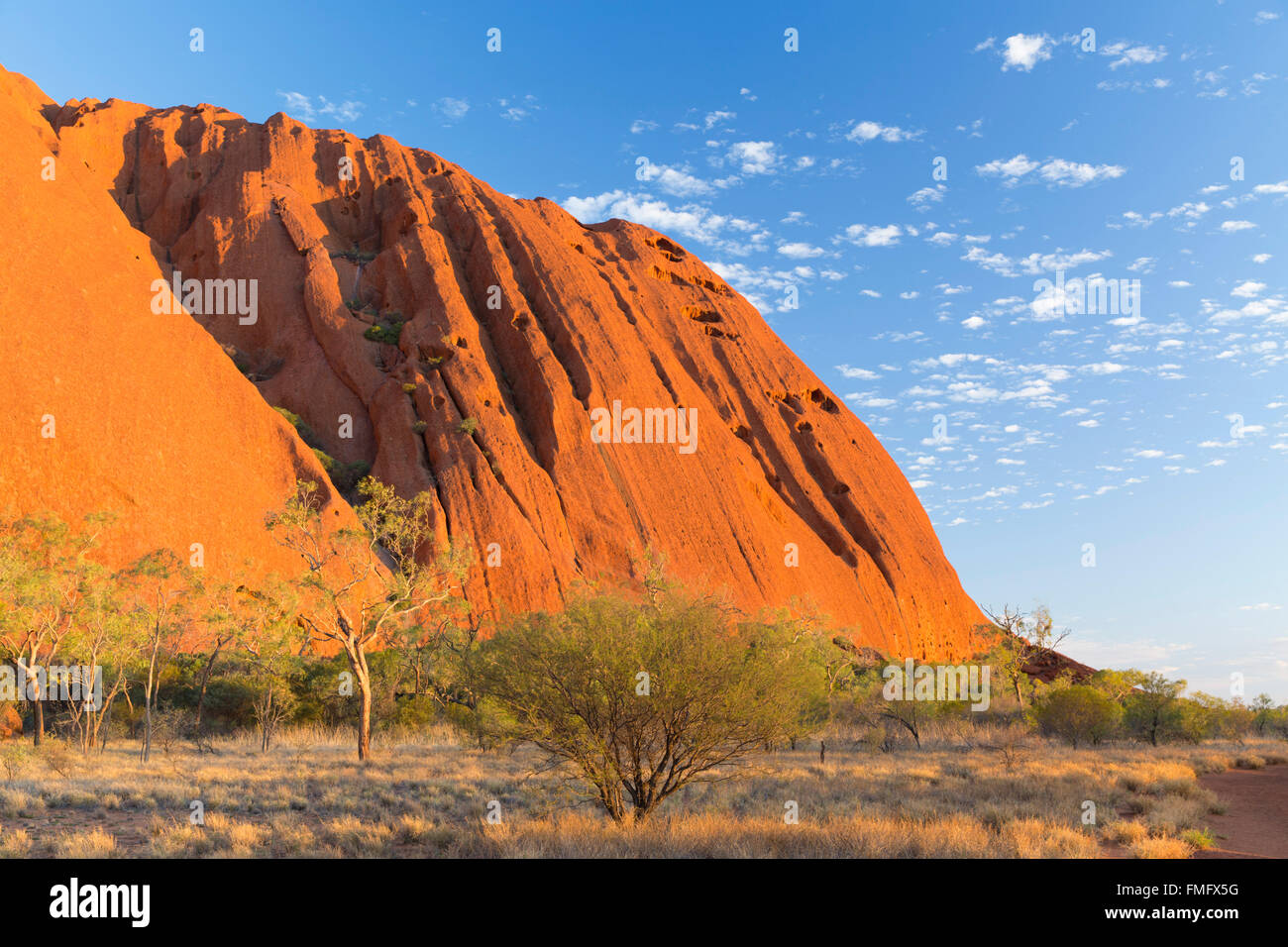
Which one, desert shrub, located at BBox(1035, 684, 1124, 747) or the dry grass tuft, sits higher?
the dry grass tuft

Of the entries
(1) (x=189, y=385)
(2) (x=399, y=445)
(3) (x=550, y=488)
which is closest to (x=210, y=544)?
(1) (x=189, y=385)

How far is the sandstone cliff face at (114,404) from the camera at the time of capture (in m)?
29.6

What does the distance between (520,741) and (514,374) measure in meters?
42.4

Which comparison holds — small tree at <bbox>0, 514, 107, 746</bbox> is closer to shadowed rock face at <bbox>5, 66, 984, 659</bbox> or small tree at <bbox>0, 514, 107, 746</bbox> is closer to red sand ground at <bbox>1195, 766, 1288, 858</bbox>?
shadowed rock face at <bbox>5, 66, 984, 659</bbox>

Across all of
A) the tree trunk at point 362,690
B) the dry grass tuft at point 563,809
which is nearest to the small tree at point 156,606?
the dry grass tuft at point 563,809

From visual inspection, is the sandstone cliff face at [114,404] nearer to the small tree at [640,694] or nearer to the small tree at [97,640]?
the small tree at [97,640]

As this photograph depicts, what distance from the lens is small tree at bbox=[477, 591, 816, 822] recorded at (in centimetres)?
1049

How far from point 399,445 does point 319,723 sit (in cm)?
1830

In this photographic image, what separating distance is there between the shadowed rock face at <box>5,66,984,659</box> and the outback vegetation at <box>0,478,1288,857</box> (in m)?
12.2

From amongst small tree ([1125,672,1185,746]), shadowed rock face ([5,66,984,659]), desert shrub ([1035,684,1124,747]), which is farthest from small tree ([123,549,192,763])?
small tree ([1125,672,1185,746])

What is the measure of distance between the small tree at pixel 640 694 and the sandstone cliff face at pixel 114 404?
25877 mm

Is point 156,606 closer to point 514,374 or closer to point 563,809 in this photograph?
point 563,809
